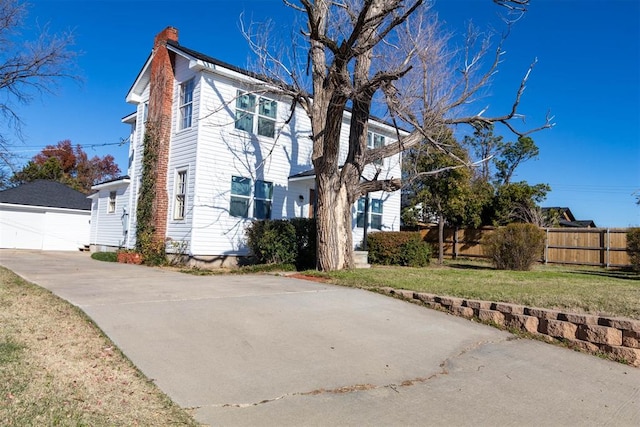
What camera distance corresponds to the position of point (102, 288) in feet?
27.4

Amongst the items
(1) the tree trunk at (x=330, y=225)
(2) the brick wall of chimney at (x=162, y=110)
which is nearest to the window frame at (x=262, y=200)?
(2) the brick wall of chimney at (x=162, y=110)

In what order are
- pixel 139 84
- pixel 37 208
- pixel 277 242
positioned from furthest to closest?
1. pixel 37 208
2. pixel 139 84
3. pixel 277 242

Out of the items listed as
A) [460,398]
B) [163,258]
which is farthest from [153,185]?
[460,398]

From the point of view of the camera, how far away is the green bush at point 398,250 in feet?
53.6

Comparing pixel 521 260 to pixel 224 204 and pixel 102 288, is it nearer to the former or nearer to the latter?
pixel 224 204

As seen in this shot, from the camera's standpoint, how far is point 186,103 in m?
15.3

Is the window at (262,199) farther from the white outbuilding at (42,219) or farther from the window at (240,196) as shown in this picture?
the white outbuilding at (42,219)

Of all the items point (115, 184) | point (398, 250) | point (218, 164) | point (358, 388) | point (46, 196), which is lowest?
point (358, 388)

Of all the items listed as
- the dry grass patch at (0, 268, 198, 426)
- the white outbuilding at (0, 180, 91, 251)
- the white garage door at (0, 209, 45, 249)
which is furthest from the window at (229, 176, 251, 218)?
the white garage door at (0, 209, 45, 249)

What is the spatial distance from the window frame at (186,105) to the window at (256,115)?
58.9 inches

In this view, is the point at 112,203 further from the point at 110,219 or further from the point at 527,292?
the point at 527,292

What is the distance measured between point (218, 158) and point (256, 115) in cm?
220

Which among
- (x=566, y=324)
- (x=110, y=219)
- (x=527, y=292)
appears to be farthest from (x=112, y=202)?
(x=566, y=324)

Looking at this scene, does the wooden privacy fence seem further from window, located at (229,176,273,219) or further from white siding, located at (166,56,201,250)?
white siding, located at (166,56,201,250)
